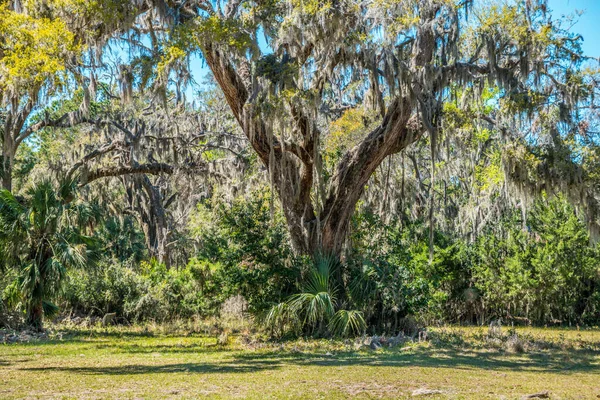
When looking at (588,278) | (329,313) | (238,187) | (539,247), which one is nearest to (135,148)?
(238,187)

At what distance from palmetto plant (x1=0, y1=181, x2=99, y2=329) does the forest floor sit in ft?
3.40

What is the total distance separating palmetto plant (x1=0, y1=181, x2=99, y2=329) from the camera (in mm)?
13406

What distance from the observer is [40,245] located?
13797mm

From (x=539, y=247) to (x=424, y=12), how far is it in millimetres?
9680

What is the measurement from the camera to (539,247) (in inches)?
769

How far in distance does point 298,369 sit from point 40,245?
304 inches

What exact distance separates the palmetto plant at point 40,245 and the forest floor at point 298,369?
3.40 feet

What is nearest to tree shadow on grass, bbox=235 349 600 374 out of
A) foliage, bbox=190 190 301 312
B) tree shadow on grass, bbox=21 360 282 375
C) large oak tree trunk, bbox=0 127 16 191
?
tree shadow on grass, bbox=21 360 282 375

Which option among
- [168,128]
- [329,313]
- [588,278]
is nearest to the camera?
[329,313]

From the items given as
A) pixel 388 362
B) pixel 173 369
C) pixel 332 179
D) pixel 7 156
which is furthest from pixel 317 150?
pixel 7 156

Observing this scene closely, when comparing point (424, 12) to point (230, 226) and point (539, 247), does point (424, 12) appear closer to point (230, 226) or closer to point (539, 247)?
point (230, 226)

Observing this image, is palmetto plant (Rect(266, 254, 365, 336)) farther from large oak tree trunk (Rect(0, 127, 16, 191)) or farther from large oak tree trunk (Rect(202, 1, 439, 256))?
large oak tree trunk (Rect(0, 127, 16, 191))

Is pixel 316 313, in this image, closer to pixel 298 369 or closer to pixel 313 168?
pixel 313 168

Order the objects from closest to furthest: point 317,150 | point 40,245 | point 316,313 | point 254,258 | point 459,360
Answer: point 459,360, point 316,313, point 317,150, point 40,245, point 254,258
